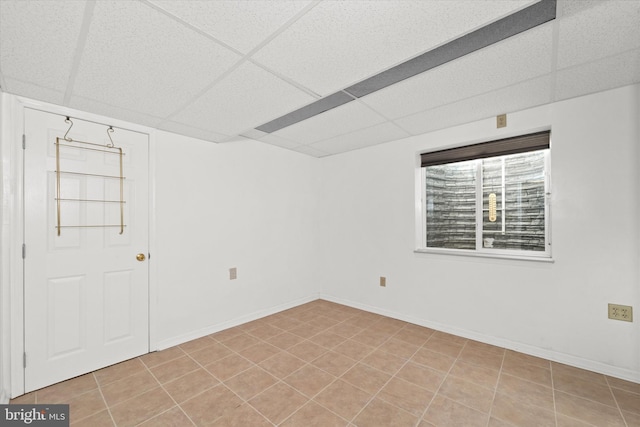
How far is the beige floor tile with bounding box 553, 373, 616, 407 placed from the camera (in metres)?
1.95

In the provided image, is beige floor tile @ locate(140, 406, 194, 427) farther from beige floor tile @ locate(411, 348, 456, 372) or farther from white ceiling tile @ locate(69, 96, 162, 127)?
white ceiling tile @ locate(69, 96, 162, 127)

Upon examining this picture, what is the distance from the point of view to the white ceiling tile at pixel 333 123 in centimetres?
265

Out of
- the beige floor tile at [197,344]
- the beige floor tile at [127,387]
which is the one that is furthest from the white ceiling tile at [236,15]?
the beige floor tile at [197,344]

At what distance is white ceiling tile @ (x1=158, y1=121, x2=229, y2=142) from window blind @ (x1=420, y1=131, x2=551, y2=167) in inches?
98.6

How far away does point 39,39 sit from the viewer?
4.78ft

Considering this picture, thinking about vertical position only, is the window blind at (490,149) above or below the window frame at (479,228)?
above

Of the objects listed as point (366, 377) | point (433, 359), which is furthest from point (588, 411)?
point (366, 377)

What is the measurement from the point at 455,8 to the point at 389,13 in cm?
32

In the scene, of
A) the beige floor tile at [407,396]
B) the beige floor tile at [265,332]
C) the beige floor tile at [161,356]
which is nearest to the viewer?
the beige floor tile at [407,396]

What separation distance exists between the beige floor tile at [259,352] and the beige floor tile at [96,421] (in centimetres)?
105

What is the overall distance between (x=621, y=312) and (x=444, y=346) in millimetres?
1425

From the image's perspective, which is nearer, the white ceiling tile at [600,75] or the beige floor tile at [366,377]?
the white ceiling tile at [600,75]

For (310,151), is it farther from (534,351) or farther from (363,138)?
(534,351)

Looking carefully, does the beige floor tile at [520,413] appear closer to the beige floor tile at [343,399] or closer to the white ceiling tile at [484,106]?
the beige floor tile at [343,399]
